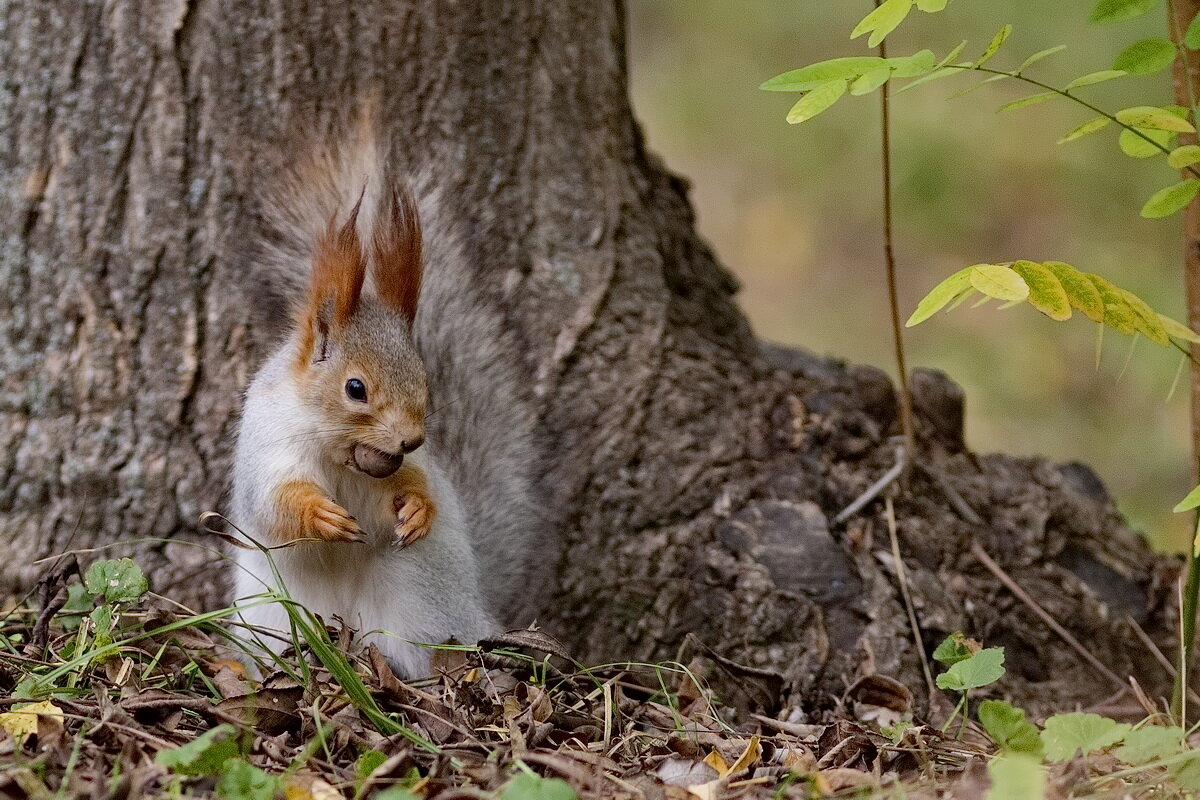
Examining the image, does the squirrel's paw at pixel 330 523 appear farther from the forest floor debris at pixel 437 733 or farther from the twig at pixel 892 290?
the twig at pixel 892 290

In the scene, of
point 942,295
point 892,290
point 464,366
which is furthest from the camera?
point 464,366

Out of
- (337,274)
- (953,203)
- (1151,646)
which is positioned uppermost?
(953,203)

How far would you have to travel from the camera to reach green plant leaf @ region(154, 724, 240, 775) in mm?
1184

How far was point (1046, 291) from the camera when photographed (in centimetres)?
136

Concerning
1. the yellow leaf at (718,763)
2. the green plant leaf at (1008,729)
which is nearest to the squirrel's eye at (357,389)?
the yellow leaf at (718,763)

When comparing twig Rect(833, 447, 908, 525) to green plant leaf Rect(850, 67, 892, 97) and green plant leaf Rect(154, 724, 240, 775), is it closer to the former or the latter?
green plant leaf Rect(850, 67, 892, 97)

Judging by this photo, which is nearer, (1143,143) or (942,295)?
(942,295)

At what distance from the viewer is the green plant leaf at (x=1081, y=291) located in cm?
138

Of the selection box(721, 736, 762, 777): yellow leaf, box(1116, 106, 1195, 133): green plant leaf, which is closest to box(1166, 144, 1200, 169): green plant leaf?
box(1116, 106, 1195, 133): green plant leaf

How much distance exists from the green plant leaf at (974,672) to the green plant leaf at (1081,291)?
0.43 m

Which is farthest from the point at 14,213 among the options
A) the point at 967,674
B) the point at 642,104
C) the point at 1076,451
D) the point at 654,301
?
the point at 642,104

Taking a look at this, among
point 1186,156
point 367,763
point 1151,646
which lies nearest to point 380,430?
point 367,763

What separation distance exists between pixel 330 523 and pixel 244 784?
0.59 meters

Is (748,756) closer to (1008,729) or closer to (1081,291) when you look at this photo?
(1008,729)
